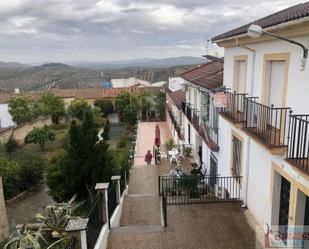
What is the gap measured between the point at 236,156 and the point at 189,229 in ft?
11.8

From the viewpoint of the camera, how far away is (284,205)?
8398 millimetres

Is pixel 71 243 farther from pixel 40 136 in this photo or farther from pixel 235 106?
pixel 40 136

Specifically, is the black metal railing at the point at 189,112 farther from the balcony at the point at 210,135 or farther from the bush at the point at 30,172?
the bush at the point at 30,172

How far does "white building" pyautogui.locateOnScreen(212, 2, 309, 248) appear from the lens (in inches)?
267

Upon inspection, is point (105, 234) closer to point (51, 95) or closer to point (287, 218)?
point (287, 218)

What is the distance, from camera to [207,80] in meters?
16.6

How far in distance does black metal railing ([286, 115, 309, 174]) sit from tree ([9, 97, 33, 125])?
141 feet

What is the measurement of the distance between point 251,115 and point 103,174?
7.22 m

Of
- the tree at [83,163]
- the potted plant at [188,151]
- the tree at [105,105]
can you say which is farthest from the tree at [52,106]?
the tree at [83,163]

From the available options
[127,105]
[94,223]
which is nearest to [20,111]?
[127,105]

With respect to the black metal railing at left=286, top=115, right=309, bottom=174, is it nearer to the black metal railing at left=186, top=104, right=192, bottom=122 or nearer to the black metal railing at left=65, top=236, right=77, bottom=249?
the black metal railing at left=65, top=236, right=77, bottom=249

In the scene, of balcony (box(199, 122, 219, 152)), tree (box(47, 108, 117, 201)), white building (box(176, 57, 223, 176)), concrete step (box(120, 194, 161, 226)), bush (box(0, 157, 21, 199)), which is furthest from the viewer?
bush (box(0, 157, 21, 199))

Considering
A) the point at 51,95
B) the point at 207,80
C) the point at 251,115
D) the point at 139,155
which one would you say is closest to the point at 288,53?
the point at 251,115

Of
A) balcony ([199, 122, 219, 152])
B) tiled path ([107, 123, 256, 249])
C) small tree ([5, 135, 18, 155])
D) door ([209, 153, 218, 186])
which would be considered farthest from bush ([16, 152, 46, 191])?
door ([209, 153, 218, 186])
